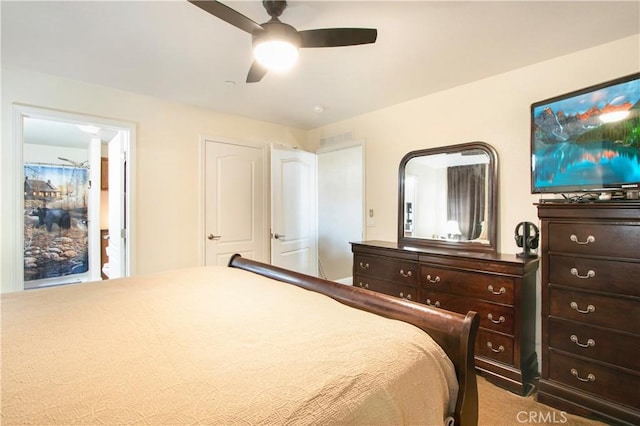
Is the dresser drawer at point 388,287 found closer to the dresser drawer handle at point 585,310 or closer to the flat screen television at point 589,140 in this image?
the dresser drawer handle at point 585,310

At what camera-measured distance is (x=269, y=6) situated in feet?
5.13

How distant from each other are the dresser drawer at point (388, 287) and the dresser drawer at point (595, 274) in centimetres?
102

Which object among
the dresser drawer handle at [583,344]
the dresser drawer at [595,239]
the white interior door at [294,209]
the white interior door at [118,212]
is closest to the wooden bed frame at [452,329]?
the dresser drawer handle at [583,344]

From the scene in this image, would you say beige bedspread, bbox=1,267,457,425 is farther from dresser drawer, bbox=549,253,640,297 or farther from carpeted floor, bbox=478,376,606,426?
dresser drawer, bbox=549,253,640,297

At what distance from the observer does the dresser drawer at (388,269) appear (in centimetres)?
259

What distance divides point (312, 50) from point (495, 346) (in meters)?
2.50

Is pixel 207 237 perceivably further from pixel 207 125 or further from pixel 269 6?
pixel 269 6

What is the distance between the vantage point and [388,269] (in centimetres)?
277

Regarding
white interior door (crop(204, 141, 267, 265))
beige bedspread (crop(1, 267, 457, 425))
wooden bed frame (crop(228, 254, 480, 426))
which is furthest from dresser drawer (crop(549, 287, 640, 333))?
white interior door (crop(204, 141, 267, 265))

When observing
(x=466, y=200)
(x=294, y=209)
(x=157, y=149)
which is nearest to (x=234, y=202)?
(x=294, y=209)

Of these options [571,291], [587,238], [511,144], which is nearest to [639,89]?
[511,144]

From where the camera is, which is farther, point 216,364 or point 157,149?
point 157,149

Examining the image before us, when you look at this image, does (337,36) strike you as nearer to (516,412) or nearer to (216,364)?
(216,364)

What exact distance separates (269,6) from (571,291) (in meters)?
2.41
